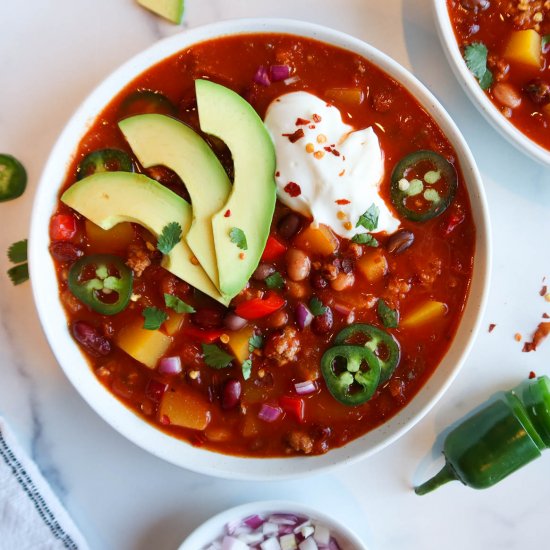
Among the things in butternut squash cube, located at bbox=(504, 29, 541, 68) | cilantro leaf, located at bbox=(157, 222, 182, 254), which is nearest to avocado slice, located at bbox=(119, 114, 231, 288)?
cilantro leaf, located at bbox=(157, 222, 182, 254)

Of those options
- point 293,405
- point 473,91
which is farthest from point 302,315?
point 473,91

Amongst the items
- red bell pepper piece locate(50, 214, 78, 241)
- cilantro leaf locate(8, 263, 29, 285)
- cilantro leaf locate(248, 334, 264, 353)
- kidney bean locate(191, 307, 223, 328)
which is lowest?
cilantro leaf locate(8, 263, 29, 285)

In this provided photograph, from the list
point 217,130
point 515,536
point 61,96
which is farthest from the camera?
point 515,536

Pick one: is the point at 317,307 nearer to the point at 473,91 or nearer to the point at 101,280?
the point at 101,280

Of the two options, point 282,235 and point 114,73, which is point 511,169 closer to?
point 282,235

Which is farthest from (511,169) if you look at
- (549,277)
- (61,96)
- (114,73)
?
(61,96)

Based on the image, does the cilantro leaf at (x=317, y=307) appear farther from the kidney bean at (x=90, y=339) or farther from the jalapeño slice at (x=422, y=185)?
the kidney bean at (x=90, y=339)

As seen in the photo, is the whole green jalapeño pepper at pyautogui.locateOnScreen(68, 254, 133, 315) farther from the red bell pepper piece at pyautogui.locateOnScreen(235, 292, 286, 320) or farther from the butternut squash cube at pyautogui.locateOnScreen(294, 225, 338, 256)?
the butternut squash cube at pyautogui.locateOnScreen(294, 225, 338, 256)
